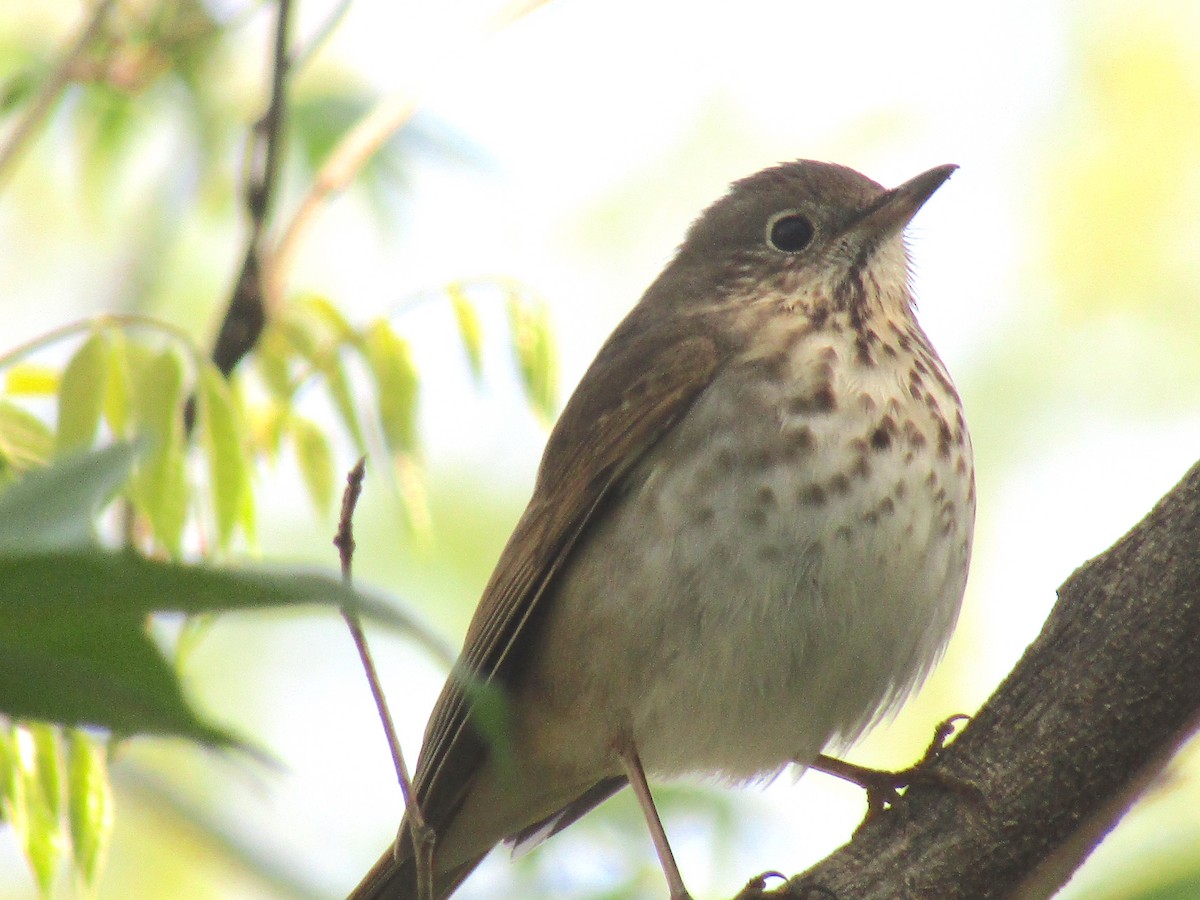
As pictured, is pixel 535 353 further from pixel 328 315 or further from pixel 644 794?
pixel 644 794

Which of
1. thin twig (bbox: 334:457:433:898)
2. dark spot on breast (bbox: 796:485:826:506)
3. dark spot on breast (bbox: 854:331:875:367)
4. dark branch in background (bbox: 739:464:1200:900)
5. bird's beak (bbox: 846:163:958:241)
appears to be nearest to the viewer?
thin twig (bbox: 334:457:433:898)

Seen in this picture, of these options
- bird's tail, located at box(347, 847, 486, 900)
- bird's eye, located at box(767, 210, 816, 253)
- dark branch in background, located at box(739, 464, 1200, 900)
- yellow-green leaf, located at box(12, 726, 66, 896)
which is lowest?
dark branch in background, located at box(739, 464, 1200, 900)

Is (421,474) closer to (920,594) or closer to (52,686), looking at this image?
(920,594)

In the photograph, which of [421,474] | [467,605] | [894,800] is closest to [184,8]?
[421,474]

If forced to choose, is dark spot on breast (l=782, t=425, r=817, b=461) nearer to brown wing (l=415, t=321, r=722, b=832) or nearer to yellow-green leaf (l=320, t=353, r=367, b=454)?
brown wing (l=415, t=321, r=722, b=832)

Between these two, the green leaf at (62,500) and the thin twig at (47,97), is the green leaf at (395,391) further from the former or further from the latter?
the green leaf at (62,500)

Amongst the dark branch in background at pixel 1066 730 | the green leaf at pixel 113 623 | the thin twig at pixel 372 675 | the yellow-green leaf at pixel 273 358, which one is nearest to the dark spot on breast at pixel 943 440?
the dark branch in background at pixel 1066 730

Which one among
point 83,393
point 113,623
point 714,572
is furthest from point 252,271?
point 113,623

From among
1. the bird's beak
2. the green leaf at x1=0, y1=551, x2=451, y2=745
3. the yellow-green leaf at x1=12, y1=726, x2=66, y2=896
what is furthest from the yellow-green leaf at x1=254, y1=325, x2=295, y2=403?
the green leaf at x1=0, y1=551, x2=451, y2=745
